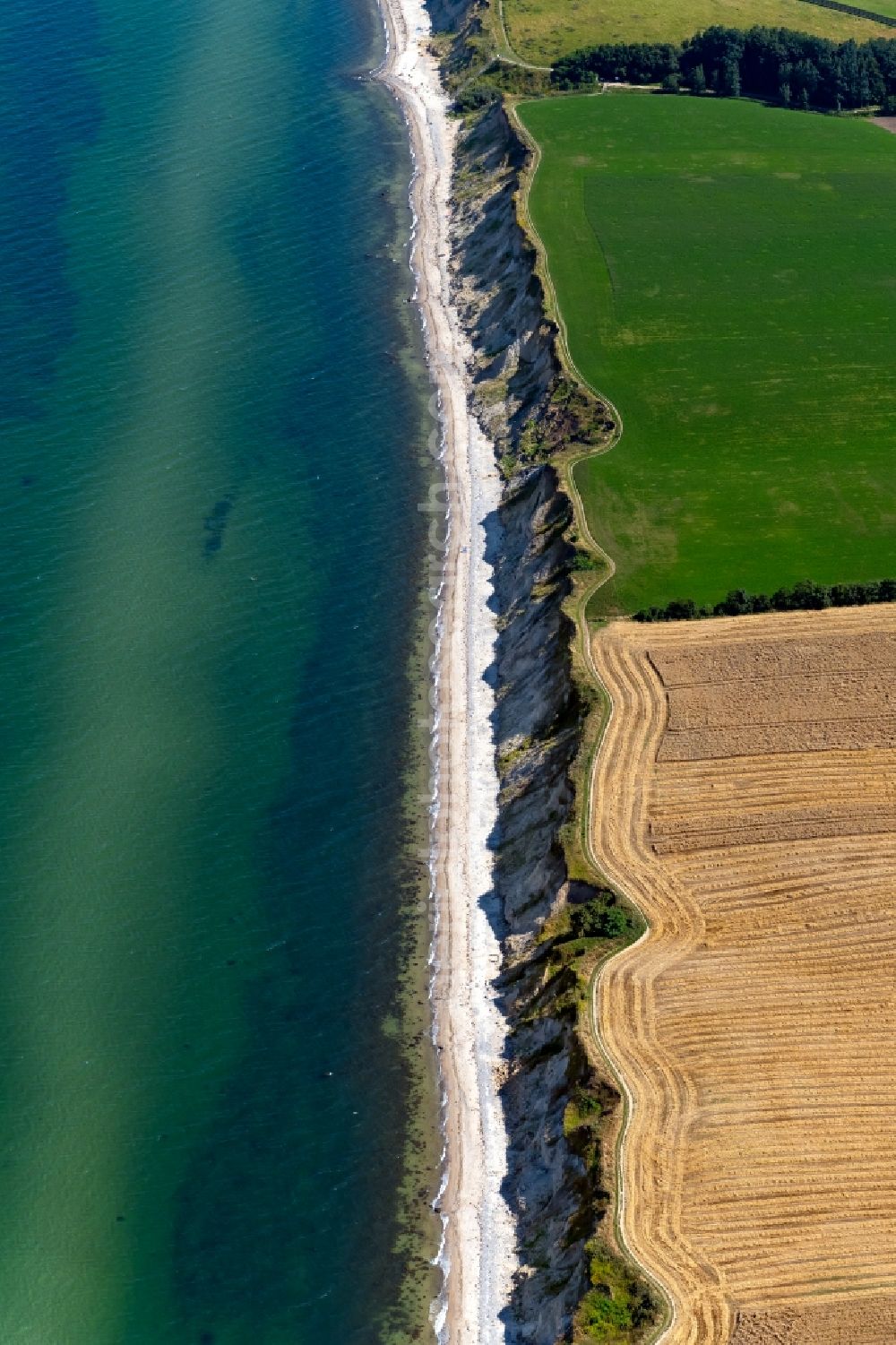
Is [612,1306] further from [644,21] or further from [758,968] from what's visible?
[644,21]

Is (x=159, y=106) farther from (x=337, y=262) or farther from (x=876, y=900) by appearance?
(x=876, y=900)

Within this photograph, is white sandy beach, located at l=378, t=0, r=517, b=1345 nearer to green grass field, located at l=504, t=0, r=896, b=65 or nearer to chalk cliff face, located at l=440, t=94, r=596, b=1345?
chalk cliff face, located at l=440, t=94, r=596, b=1345

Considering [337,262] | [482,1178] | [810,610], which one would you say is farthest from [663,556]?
[337,262]

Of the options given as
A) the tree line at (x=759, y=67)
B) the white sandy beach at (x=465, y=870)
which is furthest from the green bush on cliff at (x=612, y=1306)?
the tree line at (x=759, y=67)

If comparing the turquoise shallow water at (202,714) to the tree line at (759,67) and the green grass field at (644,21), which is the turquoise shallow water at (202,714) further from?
the tree line at (759,67)

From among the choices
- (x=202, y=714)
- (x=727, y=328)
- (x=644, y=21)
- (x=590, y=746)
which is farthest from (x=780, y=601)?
(x=644, y=21)

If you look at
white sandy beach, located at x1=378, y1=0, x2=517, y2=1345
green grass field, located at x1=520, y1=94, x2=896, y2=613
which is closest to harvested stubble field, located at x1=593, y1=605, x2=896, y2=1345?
white sandy beach, located at x1=378, y1=0, x2=517, y2=1345

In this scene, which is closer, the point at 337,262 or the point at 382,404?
the point at 382,404
